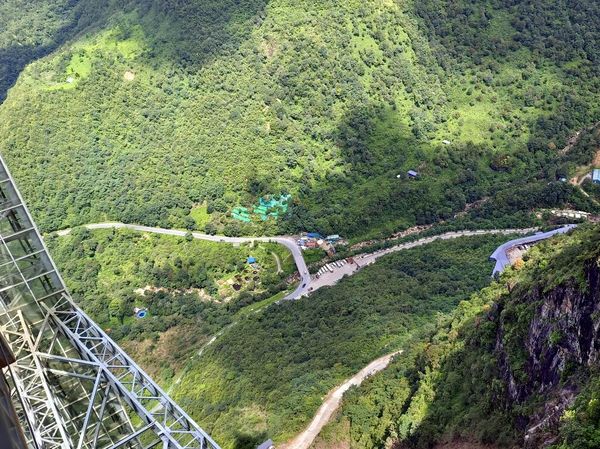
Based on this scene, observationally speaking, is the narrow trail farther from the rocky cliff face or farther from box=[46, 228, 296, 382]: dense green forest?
the rocky cliff face

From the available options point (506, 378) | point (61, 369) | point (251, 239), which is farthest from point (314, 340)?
point (61, 369)

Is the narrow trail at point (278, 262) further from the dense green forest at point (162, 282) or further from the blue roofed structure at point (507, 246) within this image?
the blue roofed structure at point (507, 246)

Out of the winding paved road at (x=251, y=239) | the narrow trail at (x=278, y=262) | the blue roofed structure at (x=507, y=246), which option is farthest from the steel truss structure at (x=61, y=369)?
the narrow trail at (x=278, y=262)

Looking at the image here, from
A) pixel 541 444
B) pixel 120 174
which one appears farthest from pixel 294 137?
pixel 541 444

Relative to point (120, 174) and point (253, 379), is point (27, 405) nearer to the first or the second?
point (253, 379)

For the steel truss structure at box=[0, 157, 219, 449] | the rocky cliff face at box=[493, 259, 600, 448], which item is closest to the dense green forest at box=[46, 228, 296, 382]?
the rocky cliff face at box=[493, 259, 600, 448]
